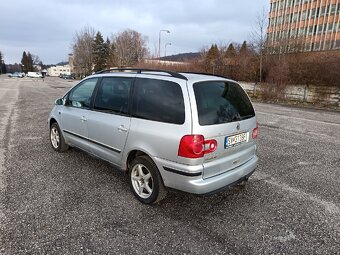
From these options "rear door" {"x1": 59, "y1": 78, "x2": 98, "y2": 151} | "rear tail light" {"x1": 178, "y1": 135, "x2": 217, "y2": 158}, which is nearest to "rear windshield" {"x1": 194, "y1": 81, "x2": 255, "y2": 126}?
"rear tail light" {"x1": 178, "y1": 135, "x2": 217, "y2": 158}

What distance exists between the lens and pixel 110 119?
3.88 m

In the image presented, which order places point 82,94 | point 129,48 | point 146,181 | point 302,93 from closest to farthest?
point 146,181 < point 82,94 < point 302,93 < point 129,48

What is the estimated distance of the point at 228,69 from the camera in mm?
26016

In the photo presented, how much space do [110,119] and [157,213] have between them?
1503mm

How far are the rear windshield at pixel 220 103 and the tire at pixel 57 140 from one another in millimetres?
3416

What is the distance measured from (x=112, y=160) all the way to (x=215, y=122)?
1.73m

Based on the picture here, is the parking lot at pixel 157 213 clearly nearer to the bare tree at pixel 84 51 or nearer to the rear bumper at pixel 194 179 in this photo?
the rear bumper at pixel 194 179

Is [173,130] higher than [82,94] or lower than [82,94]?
lower

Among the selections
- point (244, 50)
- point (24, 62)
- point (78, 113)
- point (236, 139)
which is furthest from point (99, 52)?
point (24, 62)

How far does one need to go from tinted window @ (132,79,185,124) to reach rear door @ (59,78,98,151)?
Answer: 127 cm

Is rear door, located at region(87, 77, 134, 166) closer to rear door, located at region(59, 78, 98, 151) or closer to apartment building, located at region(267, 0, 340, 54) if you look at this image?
rear door, located at region(59, 78, 98, 151)

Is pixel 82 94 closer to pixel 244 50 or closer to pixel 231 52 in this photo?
pixel 244 50

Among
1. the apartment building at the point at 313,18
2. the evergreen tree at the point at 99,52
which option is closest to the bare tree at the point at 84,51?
the evergreen tree at the point at 99,52

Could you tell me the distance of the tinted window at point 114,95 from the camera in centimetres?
378
